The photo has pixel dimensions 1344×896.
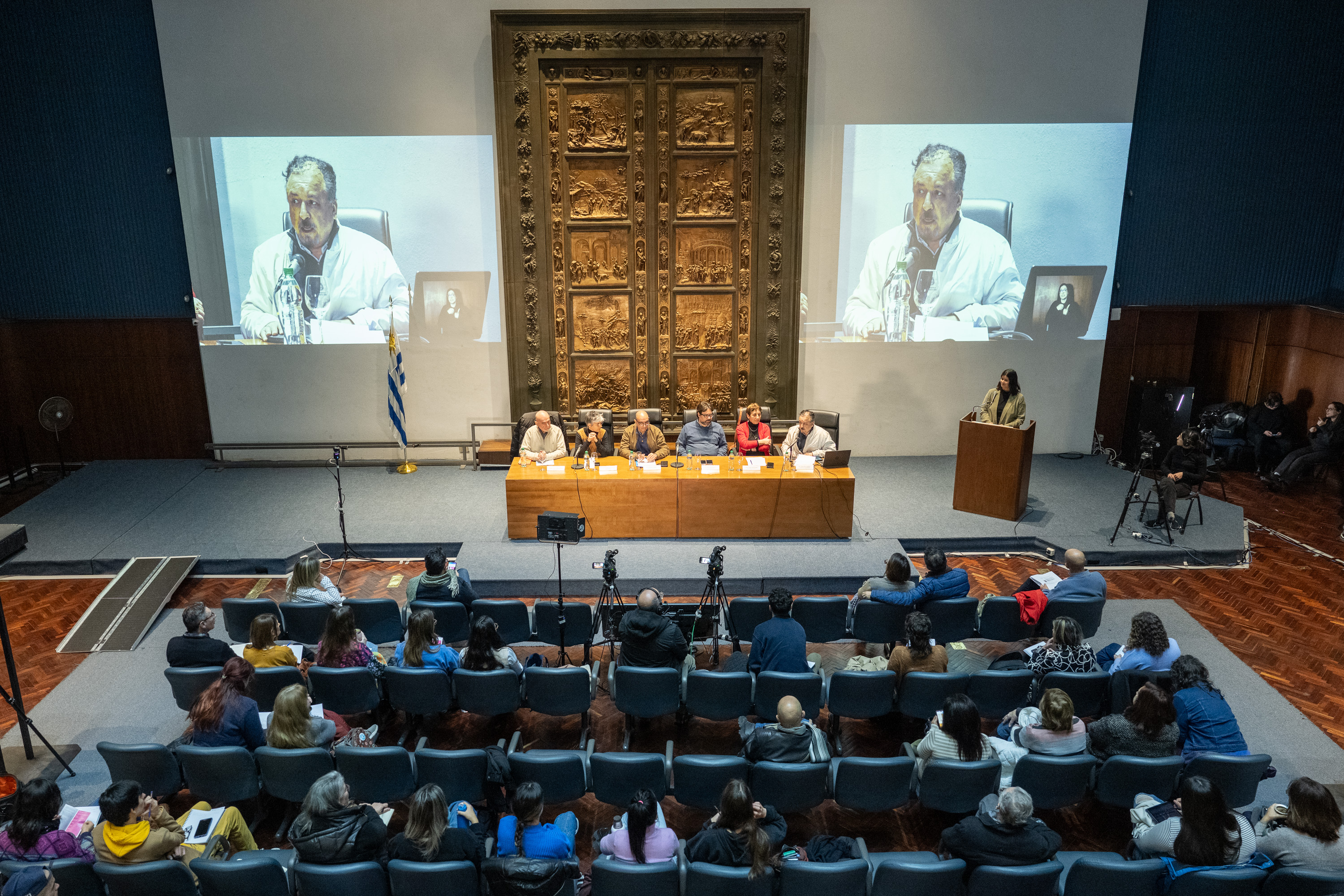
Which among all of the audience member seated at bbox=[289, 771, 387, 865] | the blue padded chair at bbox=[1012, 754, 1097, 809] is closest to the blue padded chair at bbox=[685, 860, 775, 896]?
the audience member seated at bbox=[289, 771, 387, 865]

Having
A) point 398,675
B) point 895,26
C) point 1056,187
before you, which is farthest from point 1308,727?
point 895,26

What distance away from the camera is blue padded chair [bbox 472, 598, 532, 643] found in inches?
239

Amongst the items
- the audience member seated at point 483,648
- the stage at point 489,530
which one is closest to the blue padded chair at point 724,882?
the audience member seated at point 483,648

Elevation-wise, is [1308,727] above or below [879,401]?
below

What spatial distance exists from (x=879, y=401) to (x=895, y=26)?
409 cm

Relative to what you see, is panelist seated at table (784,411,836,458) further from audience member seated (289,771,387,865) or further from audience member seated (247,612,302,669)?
audience member seated (289,771,387,865)

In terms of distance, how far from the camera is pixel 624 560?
26.3ft

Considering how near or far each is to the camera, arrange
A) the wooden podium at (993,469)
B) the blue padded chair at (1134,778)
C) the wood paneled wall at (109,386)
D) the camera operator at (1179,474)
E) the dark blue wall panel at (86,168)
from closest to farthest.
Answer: the blue padded chair at (1134,778)
the camera operator at (1179,474)
the wooden podium at (993,469)
the dark blue wall panel at (86,168)
the wood paneled wall at (109,386)

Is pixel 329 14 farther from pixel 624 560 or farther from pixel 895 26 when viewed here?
pixel 624 560

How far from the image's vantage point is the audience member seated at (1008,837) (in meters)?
3.90

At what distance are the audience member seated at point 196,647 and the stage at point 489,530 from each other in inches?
98.4

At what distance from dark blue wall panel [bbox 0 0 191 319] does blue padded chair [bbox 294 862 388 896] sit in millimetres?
8517

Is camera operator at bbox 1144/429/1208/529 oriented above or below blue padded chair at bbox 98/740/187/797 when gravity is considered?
above

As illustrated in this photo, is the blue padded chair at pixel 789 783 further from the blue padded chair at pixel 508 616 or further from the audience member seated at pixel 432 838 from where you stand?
the blue padded chair at pixel 508 616
